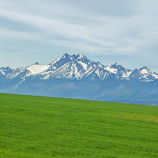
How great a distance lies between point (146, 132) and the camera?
35.9 m

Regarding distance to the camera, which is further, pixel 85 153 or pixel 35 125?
pixel 35 125

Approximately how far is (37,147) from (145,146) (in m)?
9.82

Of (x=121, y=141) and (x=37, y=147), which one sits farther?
(x=121, y=141)

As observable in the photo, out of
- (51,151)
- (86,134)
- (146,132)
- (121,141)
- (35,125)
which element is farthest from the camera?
(146,132)

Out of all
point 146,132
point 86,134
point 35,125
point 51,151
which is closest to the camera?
point 51,151

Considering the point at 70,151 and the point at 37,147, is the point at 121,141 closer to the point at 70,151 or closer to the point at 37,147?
the point at 70,151

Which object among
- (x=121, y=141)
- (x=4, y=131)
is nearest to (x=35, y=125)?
(x=4, y=131)

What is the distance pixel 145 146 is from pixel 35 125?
12.6m

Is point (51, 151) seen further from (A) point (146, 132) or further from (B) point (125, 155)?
(A) point (146, 132)

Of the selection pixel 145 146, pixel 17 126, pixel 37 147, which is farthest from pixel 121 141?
pixel 17 126

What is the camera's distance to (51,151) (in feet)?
75.4

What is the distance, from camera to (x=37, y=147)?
2352 cm

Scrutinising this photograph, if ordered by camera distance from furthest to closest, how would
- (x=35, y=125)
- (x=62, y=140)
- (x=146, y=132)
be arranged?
(x=146, y=132) < (x=35, y=125) < (x=62, y=140)

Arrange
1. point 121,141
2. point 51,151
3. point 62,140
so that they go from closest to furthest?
point 51,151
point 62,140
point 121,141
